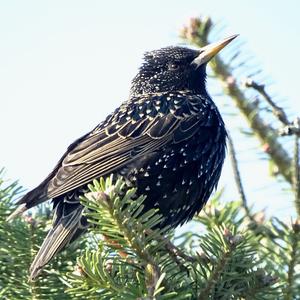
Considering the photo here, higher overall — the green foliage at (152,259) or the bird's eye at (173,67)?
the bird's eye at (173,67)

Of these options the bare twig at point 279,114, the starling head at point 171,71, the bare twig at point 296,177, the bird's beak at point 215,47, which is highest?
the starling head at point 171,71

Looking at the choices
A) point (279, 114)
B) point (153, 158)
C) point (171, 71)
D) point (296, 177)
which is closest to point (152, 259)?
point (296, 177)

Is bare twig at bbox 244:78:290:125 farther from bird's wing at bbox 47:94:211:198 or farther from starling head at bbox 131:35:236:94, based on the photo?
starling head at bbox 131:35:236:94

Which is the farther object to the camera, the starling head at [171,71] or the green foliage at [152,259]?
the starling head at [171,71]

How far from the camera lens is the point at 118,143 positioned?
316cm

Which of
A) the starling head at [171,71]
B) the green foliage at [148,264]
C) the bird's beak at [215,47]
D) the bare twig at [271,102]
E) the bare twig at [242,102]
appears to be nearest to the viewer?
the green foliage at [148,264]

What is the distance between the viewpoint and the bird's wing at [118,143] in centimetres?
298

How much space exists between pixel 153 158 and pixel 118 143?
196 millimetres

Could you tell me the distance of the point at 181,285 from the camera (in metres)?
2.04

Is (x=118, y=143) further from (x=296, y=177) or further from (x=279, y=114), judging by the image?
(x=296, y=177)

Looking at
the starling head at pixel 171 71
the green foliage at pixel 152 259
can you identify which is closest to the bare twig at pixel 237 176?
the green foliage at pixel 152 259

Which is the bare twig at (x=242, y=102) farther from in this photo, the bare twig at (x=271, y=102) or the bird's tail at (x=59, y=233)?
the bird's tail at (x=59, y=233)

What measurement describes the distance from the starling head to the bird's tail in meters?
1.19

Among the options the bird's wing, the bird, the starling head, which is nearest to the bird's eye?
the starling head
